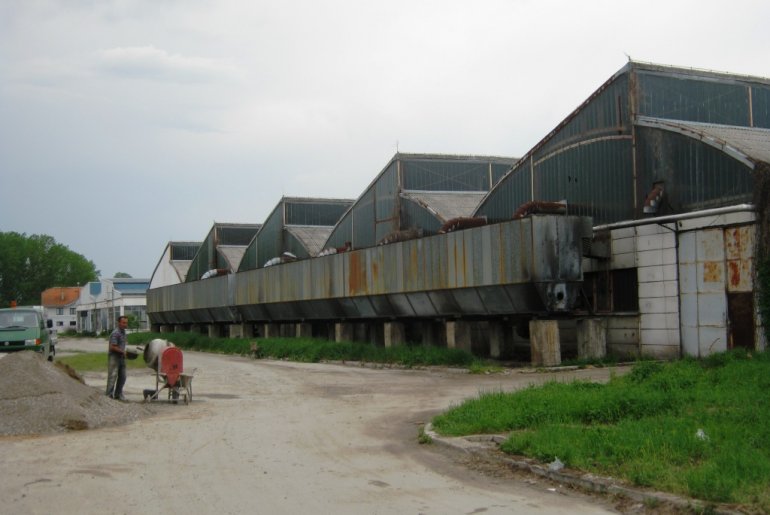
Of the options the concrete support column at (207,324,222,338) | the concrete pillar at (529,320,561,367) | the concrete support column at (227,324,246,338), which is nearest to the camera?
the concrete pillar at (529,320,561,367)

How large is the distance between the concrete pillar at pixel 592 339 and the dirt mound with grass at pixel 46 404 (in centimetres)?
1264

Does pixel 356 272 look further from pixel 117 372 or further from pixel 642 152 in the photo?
pixel 117 372

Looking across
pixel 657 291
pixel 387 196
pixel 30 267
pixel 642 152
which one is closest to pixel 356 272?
pixel 387 196

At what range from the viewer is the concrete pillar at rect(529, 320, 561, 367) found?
22.1 meters

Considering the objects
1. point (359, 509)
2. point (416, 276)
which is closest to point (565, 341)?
point (416, 276)

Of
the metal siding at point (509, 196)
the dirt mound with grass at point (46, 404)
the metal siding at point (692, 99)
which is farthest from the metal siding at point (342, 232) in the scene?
the dirt mound with grass at point (46, 404)

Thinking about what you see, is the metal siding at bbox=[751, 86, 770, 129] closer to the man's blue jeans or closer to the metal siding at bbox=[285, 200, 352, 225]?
the man's blue jeans

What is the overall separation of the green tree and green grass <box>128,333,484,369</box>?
9693 centimetres

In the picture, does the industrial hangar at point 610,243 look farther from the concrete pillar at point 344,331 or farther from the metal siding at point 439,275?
the concrete pillar at point 344,331

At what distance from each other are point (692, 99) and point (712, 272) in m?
6.53

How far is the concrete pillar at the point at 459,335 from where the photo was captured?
2605 centimetres

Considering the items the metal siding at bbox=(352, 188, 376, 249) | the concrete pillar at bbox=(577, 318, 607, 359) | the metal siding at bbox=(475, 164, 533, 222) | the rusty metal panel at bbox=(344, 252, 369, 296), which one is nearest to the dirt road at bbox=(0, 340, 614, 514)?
the concrete pillar at bbox=(577, 318, 607, 359)

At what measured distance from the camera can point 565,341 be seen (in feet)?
81.3

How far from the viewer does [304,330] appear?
126 ft
